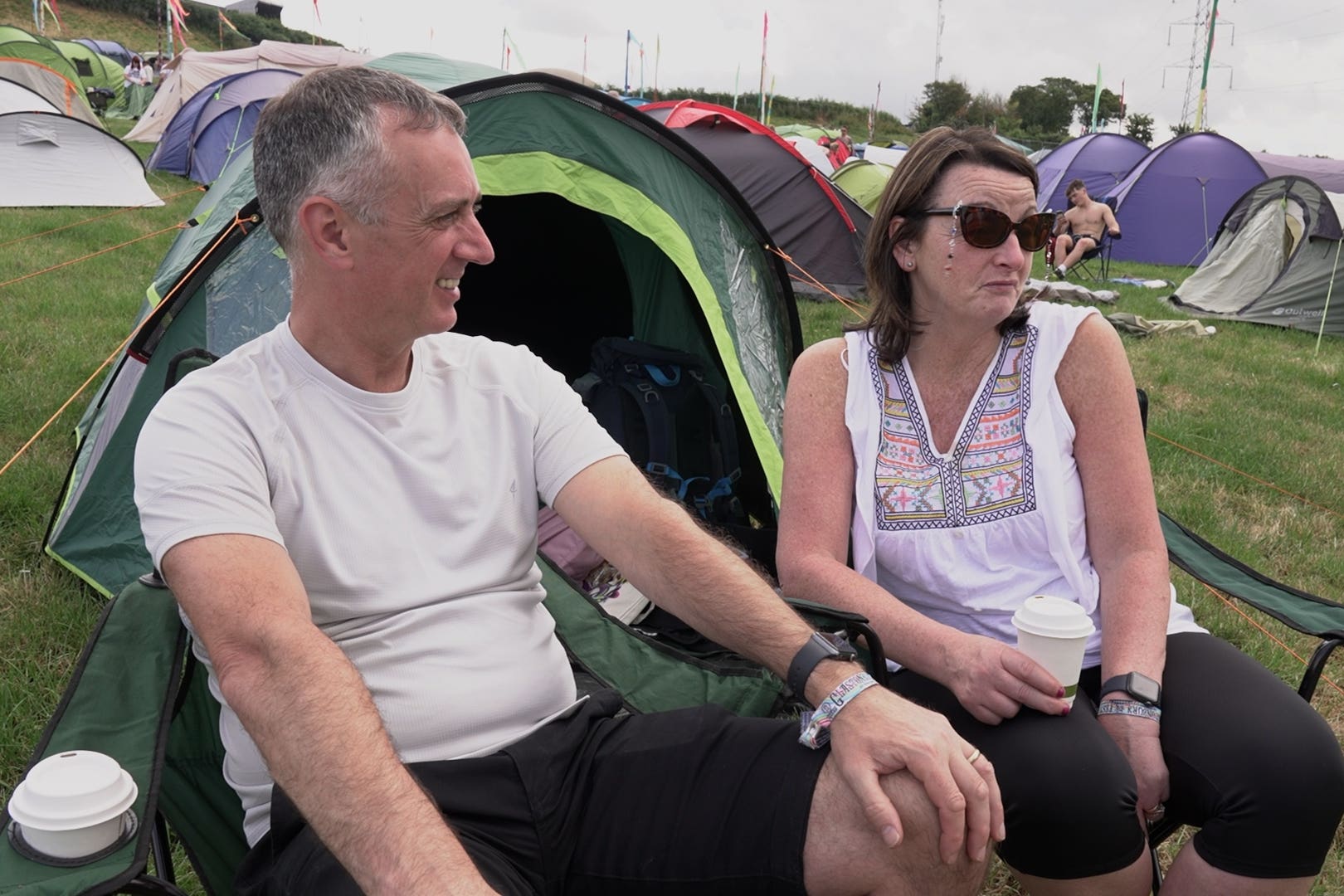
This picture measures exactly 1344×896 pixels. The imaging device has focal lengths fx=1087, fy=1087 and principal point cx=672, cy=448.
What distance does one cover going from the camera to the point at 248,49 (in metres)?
15.4

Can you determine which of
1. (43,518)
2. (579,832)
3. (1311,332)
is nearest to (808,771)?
(579,832)

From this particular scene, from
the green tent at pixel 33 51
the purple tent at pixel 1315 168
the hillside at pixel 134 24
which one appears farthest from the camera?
the hillside at pixel 134 24

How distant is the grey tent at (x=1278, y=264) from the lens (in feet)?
28.3

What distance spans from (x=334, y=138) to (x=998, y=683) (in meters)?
1.40

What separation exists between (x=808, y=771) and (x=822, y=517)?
679mm

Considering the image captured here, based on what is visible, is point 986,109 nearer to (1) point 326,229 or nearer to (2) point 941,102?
(2) point 941,102

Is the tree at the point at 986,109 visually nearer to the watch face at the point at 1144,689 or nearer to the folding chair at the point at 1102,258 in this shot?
the folding chair at the point at 1102,258

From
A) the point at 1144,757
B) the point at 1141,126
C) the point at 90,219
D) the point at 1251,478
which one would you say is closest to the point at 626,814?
the point at 1144,757

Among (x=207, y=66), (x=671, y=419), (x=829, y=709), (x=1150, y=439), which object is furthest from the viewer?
(x=207, y=66)

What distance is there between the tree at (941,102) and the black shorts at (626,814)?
146 ft

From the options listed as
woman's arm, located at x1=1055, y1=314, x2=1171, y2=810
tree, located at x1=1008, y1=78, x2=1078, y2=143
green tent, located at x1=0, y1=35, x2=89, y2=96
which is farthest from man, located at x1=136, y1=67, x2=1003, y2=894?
tree, located at x1=1008, y1=78, x2=1078, y2=143

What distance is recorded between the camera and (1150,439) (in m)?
5.43

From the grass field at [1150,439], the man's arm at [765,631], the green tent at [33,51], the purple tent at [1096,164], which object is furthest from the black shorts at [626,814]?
the green tent at [33,51]

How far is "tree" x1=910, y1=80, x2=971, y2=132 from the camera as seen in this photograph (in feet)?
144
